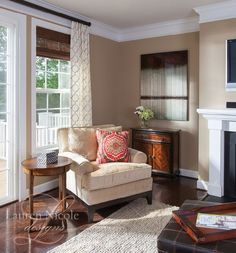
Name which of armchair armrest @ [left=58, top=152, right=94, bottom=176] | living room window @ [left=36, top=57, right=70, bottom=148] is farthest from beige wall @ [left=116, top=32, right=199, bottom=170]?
armchair armrest @ [left=58, top=152, right=94, bottom=176]

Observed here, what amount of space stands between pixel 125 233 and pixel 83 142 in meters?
1.34

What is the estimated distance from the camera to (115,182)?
3.01 m

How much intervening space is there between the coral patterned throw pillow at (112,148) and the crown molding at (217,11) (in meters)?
1.99

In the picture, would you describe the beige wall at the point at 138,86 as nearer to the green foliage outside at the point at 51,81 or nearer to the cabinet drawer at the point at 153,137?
the cabinet drawer at the point at 153,137

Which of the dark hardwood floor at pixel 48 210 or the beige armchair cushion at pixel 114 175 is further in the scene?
the beige armchair cushion at pixel 114 175

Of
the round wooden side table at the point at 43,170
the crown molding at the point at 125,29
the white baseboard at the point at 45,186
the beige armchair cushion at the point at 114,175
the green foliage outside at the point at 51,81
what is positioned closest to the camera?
the round wooden side table at the point at 43,170

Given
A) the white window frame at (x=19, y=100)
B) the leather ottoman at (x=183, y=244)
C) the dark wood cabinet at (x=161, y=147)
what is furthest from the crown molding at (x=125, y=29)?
the leather ottoman at (x=183, y=244)

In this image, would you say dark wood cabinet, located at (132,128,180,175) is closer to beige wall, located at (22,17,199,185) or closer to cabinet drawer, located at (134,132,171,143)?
cabinet drawer, located at (134,132,171,143)

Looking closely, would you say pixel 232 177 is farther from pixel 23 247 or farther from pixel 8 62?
pixel 8 62

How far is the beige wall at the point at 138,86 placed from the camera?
4418 mm

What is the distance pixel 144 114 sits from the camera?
4.67 metres

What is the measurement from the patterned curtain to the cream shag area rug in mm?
1615

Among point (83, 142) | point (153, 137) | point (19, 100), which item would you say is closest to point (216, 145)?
point (153, 137)

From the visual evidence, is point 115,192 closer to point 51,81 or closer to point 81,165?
point 81,165
